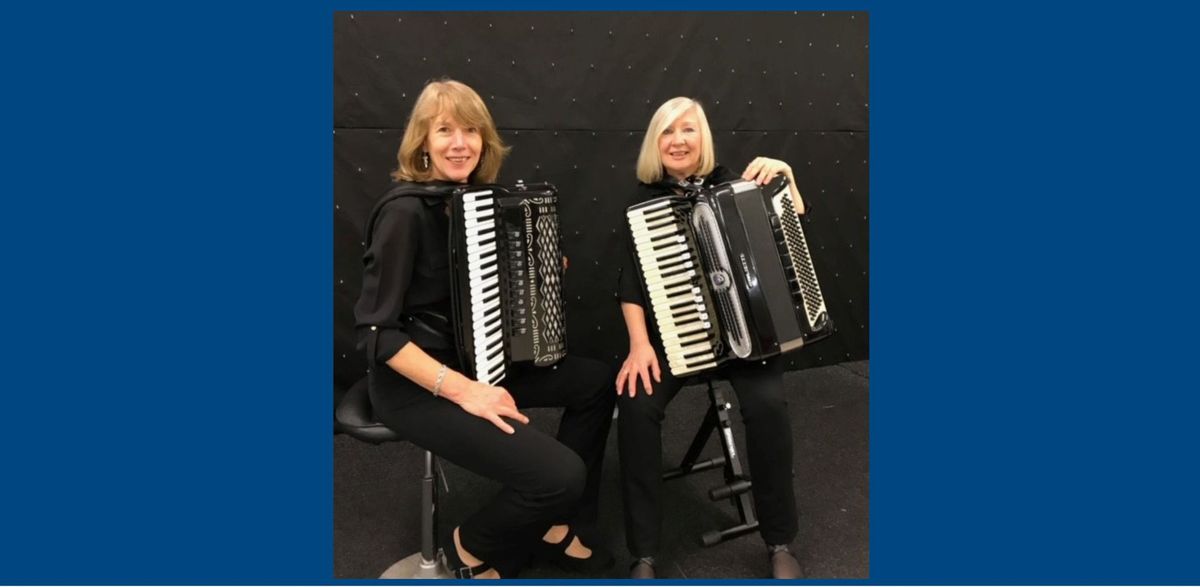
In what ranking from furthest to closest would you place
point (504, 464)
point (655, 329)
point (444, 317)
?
point (655, 329) → point (444, 317) → point (504, 464)

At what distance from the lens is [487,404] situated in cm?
208

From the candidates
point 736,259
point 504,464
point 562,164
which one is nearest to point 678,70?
point 562,164

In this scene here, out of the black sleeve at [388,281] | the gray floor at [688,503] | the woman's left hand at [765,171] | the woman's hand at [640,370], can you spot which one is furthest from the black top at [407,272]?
the woman's left hand at [765,171]

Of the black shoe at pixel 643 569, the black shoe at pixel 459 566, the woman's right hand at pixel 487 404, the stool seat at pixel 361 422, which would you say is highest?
the woman's right hand at pixel 487 404

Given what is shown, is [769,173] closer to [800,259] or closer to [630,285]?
[800,259]

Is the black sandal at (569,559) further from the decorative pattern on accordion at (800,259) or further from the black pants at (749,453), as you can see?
the decorative pattern on accordion at (800,259)

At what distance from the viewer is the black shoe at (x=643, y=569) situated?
7.79ft

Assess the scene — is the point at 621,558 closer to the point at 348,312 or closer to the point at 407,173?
the point at 407,173

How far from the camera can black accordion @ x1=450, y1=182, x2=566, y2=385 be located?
6.78 ft

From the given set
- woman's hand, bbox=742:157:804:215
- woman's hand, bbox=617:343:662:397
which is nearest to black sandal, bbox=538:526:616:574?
woman's hand, bbox=617:343:662:397

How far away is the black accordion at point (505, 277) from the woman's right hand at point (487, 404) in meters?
0.04

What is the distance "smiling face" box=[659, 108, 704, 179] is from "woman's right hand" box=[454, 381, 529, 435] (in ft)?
3.40

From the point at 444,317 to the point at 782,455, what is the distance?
1156mm

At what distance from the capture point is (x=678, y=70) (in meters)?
3.50
